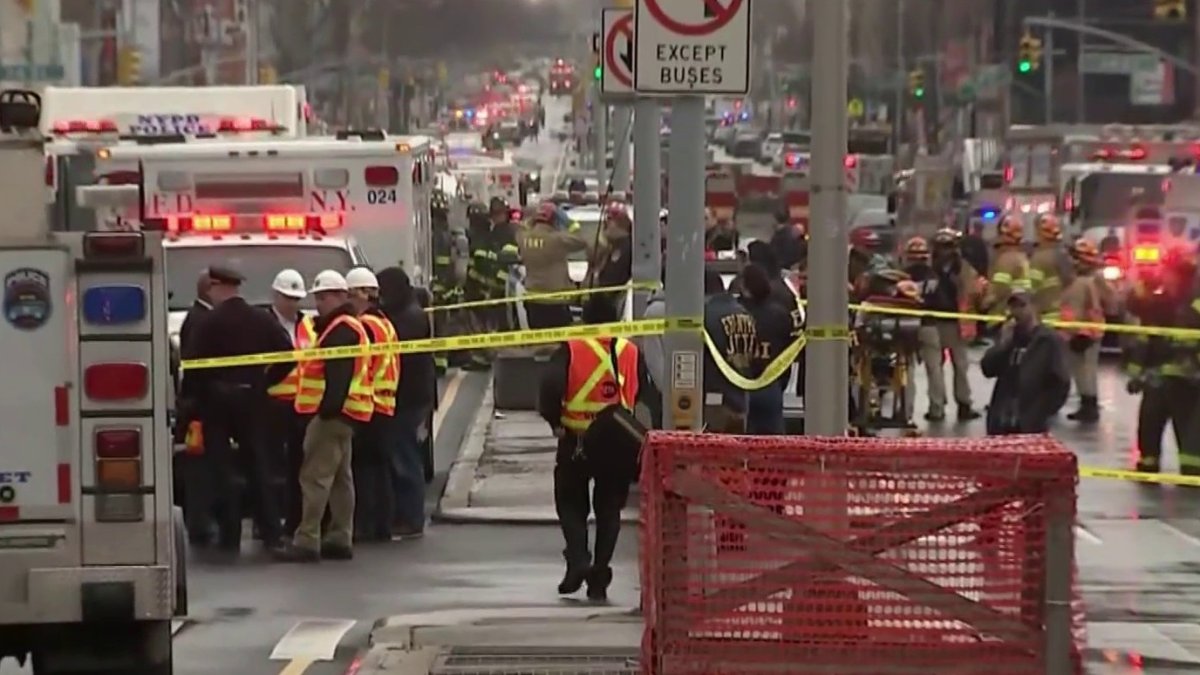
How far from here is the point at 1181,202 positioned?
107 ft

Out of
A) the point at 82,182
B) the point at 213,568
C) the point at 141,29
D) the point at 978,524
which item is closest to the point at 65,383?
the point at 978,524

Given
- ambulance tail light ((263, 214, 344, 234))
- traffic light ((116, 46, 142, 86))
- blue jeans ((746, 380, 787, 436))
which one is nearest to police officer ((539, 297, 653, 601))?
blue jeans ((746, 380, 787, 436))

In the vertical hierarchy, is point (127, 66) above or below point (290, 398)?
above

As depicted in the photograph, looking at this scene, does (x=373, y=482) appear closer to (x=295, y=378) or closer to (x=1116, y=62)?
(x=295, y=378)

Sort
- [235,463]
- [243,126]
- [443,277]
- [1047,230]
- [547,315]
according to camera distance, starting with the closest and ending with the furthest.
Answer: [235,463], [243,126], [1047,230], [547,315], [443,277]

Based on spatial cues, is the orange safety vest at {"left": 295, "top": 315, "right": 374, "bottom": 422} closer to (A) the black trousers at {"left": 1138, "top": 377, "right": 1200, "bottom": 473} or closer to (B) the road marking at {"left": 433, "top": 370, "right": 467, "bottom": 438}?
(A) the black trousers at {"left": 1138, "top": 377, "right": 1200, "bottom": 473}

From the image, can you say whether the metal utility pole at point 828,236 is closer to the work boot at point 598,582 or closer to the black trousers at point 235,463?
the work boot at point 598,582

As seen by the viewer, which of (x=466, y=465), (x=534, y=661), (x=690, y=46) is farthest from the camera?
(x=466, y=465)

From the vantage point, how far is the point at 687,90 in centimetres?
1022

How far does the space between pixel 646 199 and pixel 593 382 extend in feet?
16.6

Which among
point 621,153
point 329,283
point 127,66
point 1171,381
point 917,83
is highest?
point 917,83

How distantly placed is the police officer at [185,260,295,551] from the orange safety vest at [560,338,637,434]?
2697mm

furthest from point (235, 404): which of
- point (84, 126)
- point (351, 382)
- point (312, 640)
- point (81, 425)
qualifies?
point (84, 126)

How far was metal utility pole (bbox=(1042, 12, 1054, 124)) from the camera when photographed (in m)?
79.9
